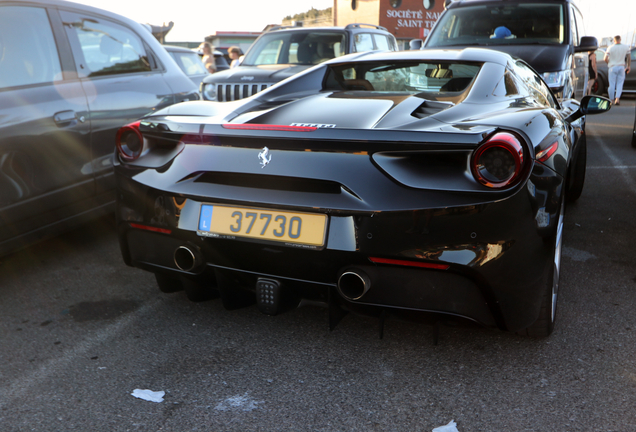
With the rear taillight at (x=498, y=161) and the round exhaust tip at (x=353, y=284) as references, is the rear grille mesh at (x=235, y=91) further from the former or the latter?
the rear taillight at (x=498, y=161)

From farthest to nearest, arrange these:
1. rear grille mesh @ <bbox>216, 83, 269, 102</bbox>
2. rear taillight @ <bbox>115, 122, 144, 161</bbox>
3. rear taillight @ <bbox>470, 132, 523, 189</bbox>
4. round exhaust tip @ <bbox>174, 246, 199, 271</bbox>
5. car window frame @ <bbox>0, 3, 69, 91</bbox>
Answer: rear grille mesh @ <bbox>216, 83, 269, 102</bbox>, car window frame @ <bbox>0, 3, 69, 91</bbox>, rear taillight @ <bbox>115, 122, 144, 161</bbox>, round exhaust tip @ <bbox>174, 246, 199, 271</bbox>, rear taillight @ <bbox>470, 132, 523, 189</bbox>

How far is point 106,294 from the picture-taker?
10.2 feet

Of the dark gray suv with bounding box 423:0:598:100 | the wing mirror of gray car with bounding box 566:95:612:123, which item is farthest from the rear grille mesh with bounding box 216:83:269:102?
the wing mirror of gray car with bounding box 566:95:612:123

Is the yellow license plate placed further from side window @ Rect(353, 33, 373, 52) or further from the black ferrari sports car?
side window @ Rect(353, 33, 373, 52)

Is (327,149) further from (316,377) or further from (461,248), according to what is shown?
(316,377)

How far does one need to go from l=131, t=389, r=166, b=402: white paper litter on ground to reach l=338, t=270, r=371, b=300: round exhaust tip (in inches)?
31.5

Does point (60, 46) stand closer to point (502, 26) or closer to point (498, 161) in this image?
point (498, 161)

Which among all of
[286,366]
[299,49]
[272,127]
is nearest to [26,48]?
[272,127]

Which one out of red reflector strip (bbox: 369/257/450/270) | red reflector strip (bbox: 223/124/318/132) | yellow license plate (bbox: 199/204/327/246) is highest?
red reflector strip (bbox: 223/124/318/132)

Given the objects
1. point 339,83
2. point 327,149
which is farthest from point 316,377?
point 339,83

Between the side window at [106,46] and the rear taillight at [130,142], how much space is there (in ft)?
4.90

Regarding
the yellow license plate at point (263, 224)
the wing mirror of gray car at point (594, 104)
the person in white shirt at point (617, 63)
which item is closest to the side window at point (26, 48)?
the yellow license plate at point (263, 224)

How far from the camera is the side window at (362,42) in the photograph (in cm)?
862

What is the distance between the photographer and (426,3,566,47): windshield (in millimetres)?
6906
